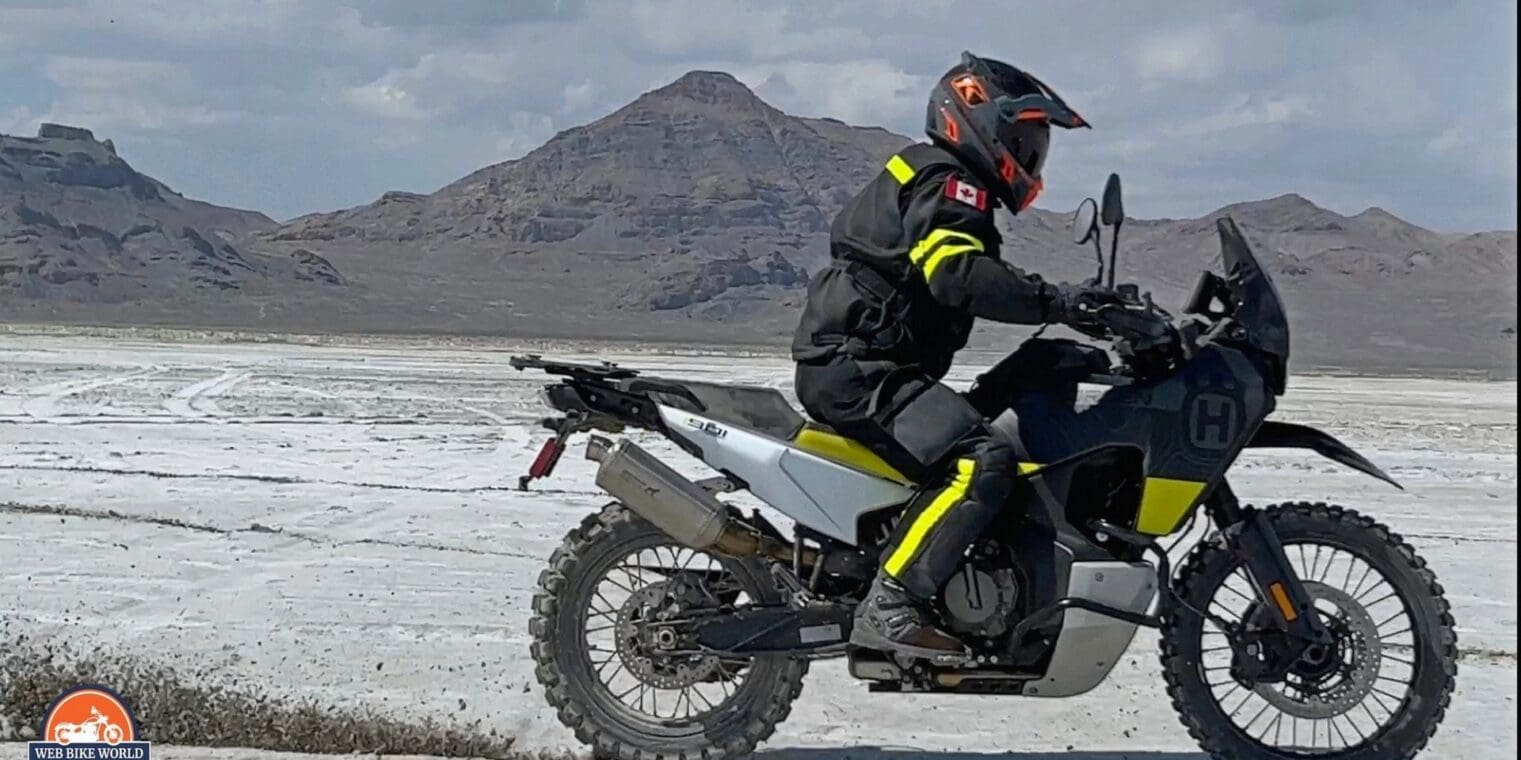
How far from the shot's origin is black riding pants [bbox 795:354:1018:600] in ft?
16.4

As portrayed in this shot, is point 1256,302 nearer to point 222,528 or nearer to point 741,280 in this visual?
point 222,528

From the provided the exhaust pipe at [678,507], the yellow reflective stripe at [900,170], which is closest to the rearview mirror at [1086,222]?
the yellow reflective stripe at [900,170]

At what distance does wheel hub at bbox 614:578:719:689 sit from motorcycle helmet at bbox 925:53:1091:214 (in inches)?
64.6

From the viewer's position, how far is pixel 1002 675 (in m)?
5.14

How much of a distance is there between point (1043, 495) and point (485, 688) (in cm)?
238

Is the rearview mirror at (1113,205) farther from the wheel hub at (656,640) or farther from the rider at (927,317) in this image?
the wheel hub at (656,640)

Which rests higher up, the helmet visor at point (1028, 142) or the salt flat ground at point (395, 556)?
the helmet visor at point (1028, 142)

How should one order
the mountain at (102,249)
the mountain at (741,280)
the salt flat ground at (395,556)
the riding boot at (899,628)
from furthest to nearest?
the mountain at (102,249) → the mountain at (741,280) → the salt flat ground at (395,556) → the riding boot at (899,628)

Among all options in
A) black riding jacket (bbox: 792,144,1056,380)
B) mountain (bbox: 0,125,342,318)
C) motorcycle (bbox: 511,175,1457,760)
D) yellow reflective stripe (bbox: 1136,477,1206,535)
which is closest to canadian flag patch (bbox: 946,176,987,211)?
black riding jacket (bbox: 792,144,1056,380)

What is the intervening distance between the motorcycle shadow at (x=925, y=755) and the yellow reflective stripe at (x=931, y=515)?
2.83ft

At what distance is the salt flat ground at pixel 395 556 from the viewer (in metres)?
6.08

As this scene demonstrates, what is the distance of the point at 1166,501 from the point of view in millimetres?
5148

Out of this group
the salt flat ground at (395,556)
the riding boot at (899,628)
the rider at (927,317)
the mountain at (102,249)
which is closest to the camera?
the rider at (927,317)

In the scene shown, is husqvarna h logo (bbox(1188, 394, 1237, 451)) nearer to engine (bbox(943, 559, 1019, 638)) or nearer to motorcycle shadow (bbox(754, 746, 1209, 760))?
engine (bbox(943, 559, 1019, 638))
